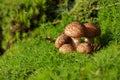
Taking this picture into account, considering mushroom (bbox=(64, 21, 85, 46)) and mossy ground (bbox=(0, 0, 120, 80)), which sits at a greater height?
mushroom (bbox=(64, 21, 85, 46))

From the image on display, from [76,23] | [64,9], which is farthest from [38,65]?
[64,9]

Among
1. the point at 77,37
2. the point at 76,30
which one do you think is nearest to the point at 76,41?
the point at 77,37

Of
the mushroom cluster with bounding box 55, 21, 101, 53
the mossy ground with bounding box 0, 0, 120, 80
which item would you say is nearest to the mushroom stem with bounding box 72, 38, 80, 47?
the mushroom cluster with bounding box 55, 21, 101, 53

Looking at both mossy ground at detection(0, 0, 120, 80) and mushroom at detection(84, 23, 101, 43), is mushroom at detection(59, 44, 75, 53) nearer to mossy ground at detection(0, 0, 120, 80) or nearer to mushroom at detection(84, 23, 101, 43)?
mossy ground at detection(0, 0, 120, 80)

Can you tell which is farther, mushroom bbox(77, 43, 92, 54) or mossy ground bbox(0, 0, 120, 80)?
mushroom bbox(77, 43, 92, 54)

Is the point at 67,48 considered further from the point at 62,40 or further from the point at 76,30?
the point at 76,30

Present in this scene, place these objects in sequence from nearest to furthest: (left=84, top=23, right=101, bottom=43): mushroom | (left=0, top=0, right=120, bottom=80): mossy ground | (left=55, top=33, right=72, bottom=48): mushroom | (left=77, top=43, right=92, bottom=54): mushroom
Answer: (left=0, top=0, right=120, bottom=80): mossy ground
(left=77, top=43, right=92, bottom=54): mushroom
(left=84, top=23, right=101, bottom=43): mushroom
(left=55, top=33, right=72, bottom=48): mushroom

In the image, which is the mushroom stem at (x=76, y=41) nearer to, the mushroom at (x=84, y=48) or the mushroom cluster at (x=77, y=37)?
the mushroom cluster at (x=77, y=37)

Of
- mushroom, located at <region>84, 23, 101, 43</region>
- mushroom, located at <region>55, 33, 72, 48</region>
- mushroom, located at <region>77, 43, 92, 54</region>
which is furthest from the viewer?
mushroom, located at <region>55, 33, 72, 48</region>
